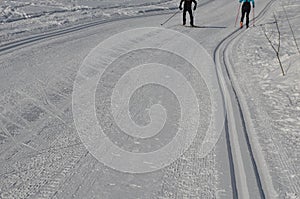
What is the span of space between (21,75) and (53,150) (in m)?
3.36

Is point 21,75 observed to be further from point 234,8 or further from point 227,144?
point 234,8

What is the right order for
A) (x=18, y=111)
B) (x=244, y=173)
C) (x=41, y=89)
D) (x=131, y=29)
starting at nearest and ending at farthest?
(x=244, y=173), (x=18, y=111), (x=41, y=89), (x=131, y=29)

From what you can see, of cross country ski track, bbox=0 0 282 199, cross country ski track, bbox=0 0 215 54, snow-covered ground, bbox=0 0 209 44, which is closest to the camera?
cross country ski track, bbox=0 0 282 199

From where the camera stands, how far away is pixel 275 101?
255 inches

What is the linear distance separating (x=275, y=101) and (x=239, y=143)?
194cm

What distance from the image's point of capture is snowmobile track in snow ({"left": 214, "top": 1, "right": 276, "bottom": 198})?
391cm

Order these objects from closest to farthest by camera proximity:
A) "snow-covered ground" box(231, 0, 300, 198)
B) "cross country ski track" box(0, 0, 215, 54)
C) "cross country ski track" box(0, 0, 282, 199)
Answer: "cross country ski track" box(0, 0, 282, 199) → "snow-covered ground" box(231, 0, 300, 198) → "cross country ski track" box(0, 0, 215, 54)

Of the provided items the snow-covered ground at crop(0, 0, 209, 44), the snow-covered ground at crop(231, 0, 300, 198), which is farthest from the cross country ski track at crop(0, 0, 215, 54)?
the snow-covered ground at crop(231, 0, 300, 198)

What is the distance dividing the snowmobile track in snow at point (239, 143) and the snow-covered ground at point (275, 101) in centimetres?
11

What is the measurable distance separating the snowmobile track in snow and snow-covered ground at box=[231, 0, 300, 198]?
0.11 m

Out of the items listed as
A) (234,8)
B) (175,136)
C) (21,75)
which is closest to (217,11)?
(234,8)

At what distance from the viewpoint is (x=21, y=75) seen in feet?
24.3

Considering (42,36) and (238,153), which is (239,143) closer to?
(238,153)

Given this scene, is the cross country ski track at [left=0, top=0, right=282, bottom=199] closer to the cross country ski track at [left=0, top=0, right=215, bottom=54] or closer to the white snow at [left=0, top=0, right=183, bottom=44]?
the cross country ski track at [left=0, top=0, right=215, bottom=54]
